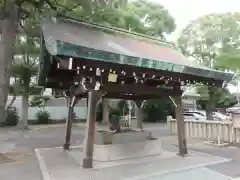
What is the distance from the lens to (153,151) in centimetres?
753

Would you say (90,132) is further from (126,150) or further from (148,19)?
(148,19)

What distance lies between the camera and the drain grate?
7.12m

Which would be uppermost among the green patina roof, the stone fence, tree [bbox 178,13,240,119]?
tree [bbox 178,13,240,119]

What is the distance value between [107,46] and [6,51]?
3647 mm

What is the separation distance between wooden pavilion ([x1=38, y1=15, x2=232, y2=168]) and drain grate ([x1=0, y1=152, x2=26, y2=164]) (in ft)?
5.07

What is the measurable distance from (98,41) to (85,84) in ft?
3.85

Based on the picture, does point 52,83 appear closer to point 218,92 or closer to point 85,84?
point 85,84

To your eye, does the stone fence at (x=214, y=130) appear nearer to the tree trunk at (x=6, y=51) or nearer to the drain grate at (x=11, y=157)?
the drain grate at (x=11, y=157)

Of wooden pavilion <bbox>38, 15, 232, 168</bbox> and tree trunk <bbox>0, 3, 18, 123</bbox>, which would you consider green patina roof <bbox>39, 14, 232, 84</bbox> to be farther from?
tree trunk <bbox>0, 3, 18, 123</bbox>

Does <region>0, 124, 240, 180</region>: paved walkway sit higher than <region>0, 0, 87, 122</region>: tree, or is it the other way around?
<region>0, 0, 87, 122</region>: tree

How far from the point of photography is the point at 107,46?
19.2ft

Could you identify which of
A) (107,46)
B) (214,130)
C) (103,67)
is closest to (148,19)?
(214,130)

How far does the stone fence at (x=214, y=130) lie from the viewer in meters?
9.97

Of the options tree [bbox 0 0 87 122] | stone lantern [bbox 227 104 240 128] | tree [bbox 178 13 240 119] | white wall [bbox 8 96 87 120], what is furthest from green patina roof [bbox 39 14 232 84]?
white wall [bbox 8 96 87 120]
